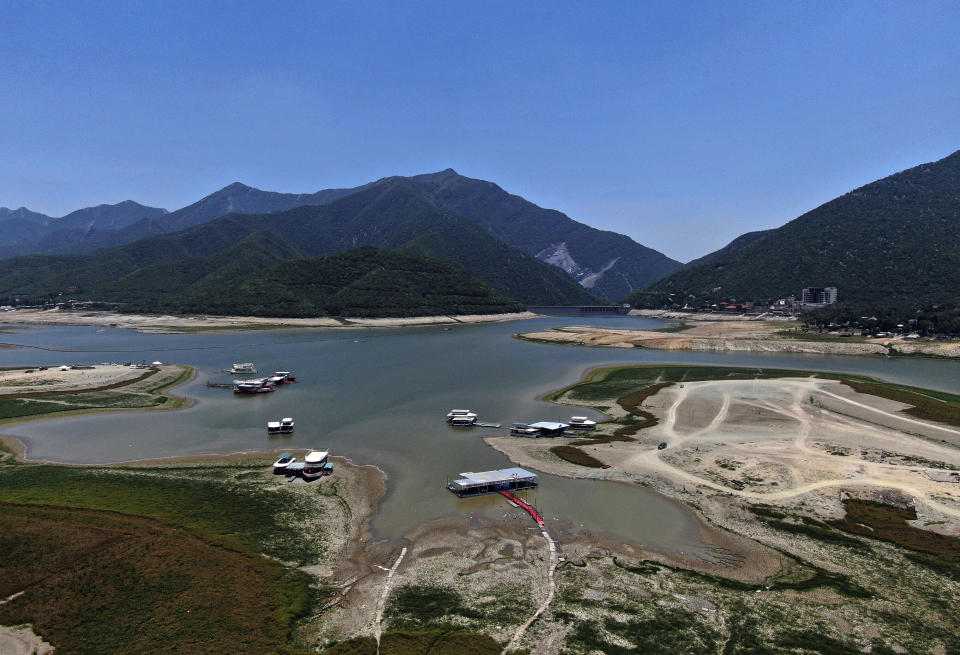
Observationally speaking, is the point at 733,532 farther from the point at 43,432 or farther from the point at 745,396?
the point at 43,432

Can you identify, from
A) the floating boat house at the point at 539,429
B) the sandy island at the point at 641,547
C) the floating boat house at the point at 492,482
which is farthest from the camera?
the floating boat house at the point at 539,429

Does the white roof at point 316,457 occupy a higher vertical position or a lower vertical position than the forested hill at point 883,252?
lower

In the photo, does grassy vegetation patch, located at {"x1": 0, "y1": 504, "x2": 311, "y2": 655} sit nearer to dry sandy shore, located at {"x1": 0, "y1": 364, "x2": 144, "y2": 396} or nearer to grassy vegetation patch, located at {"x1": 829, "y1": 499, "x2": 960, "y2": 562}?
grassy vegetation patch, located at {"x1": 829, "y1": 499, "x2": 960, "y2": 562}

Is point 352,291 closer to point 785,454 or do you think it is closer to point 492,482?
point 492,482

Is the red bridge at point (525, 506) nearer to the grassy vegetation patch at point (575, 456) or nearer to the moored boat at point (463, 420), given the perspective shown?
the grassy vegetation patch at point (575, 456)

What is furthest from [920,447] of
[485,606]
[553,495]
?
[485,606]

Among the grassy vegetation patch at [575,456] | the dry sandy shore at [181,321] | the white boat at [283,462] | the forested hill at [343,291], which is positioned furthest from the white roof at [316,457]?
the forested hill at [343,291]
